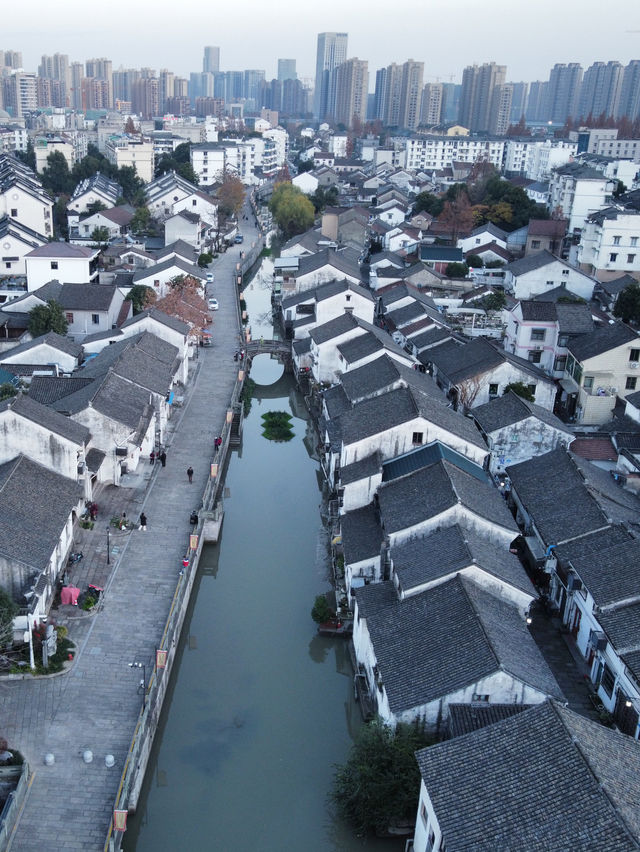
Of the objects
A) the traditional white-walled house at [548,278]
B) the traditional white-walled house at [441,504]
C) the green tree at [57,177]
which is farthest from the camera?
the green tree at [57,177]

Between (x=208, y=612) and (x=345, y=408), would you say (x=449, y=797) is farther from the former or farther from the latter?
(x=345, y=408)

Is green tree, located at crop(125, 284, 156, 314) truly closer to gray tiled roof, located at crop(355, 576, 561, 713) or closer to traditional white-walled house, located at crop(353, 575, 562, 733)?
traditional white-walled house, located at crop(353, 575, 562, 733)

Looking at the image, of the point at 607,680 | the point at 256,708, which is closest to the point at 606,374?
the point at 607,680

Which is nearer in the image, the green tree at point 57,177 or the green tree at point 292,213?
the green tree at point 292,213

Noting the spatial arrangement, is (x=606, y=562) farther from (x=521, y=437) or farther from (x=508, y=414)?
(x=508, y=414)

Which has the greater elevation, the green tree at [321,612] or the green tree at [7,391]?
the green tree at [7,391]

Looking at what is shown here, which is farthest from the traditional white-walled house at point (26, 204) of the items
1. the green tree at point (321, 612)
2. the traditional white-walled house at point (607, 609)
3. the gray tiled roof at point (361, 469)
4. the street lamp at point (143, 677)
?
the traditional white-walled house at point (607, 609)

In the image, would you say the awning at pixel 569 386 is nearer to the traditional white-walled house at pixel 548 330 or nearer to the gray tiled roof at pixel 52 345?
the traditional white-walled house at pixel 548 330

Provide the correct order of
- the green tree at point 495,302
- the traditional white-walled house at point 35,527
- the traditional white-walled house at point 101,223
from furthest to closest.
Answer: the traditional white-walled house at point 101,223 < the green tree at point 495,302 < the traditional white-walled house at point 35,527
